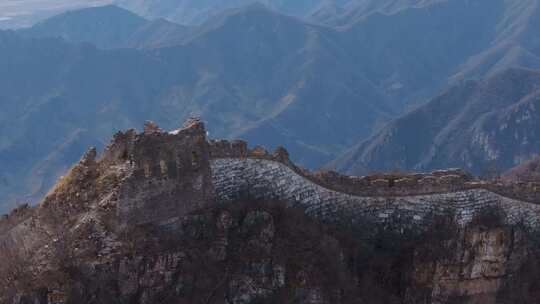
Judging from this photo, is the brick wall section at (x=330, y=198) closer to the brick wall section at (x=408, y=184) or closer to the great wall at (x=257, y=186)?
the great wall at (x=257, y=186)

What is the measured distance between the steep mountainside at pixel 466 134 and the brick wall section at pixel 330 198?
113878 millimetres

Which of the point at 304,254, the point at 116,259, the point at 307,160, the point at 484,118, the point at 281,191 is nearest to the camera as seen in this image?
the point at 116,259

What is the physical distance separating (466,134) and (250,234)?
146 m

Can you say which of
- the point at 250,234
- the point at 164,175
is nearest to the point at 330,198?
the point at 250,234

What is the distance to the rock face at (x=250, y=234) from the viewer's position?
1377 inches

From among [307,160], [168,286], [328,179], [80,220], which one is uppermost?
[307,160]

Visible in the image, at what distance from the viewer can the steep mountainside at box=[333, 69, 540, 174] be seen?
16762cm

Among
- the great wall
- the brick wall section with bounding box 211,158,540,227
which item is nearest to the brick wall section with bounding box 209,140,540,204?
the great wall

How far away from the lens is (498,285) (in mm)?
44031

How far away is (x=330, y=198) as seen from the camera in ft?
139

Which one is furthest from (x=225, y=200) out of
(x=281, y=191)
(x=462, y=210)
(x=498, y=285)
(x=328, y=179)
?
(x=498, y=285)

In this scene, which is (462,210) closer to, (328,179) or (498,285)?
(498,285)

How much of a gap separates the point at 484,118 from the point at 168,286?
152903mm

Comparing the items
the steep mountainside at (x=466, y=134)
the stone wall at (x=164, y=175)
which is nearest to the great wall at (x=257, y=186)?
the stone wall at (x=164, y=175)
